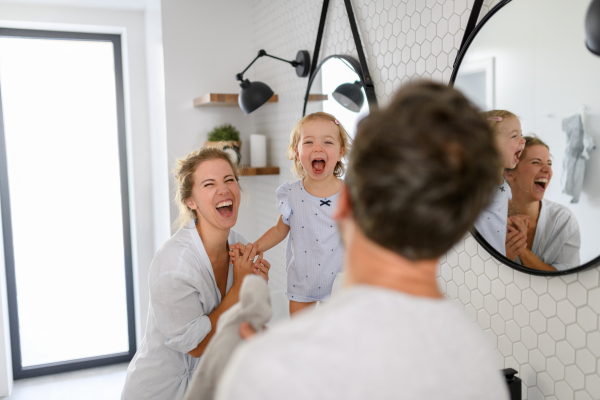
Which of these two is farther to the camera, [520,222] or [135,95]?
[135,95]

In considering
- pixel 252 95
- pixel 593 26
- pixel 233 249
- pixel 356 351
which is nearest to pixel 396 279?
pixel 356 351

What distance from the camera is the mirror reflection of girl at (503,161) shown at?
943 millimetres

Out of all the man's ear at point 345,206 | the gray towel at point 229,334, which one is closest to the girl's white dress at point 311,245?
A: the gray towel at point 229,334

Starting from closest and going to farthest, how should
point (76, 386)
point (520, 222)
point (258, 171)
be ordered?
point (520, 222) → point (258, 171) → point (76, 386)

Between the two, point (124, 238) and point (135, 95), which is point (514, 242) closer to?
point (135, 95)

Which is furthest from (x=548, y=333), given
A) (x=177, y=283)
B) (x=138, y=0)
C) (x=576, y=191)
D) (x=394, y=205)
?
(x=138, y=0)

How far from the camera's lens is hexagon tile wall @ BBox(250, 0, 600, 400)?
0.88 meters

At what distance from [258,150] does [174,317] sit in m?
1.18

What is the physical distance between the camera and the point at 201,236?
1.50 metres

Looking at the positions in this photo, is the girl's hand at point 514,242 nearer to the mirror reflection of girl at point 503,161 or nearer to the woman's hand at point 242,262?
the mirror reflection of girl at point 503,161

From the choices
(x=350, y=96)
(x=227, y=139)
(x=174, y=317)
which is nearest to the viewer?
(x=174, y=317)

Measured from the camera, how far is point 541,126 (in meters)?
0.89

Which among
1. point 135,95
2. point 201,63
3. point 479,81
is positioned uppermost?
point 201,63

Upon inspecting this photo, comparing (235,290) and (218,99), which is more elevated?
(218,99)
